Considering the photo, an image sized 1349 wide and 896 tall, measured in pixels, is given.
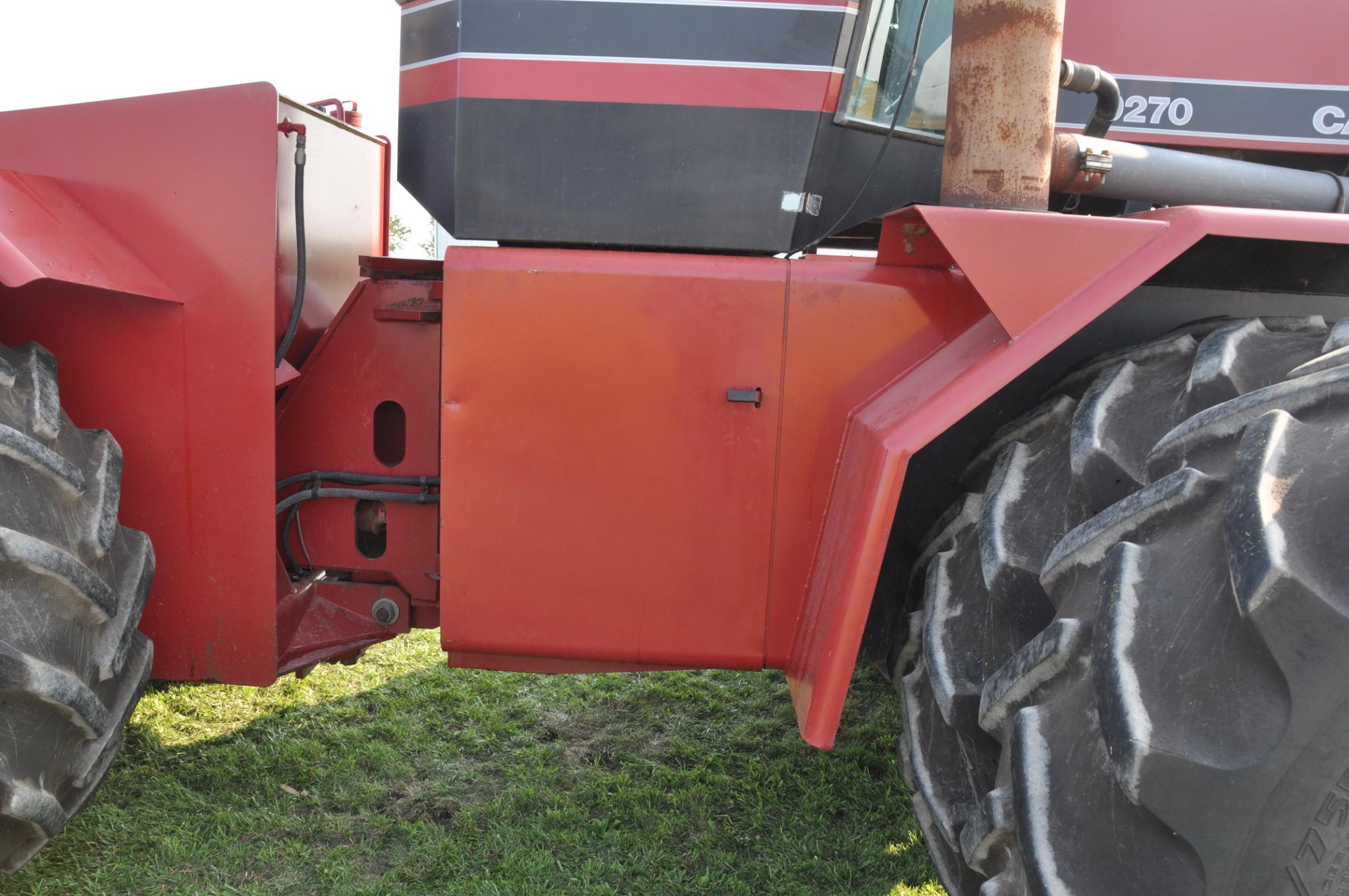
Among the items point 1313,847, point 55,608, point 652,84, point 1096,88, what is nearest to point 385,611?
point 55,608

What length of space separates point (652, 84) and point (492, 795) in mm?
1922

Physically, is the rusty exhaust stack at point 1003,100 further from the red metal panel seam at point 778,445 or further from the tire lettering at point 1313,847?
the tire lettering at point 1313,847

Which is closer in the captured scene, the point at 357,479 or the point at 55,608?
the point at 55,608

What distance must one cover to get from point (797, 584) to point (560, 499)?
50cm

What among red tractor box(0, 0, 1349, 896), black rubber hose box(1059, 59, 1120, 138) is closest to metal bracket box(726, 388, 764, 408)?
red tractor box(0, 0, 1349, 896)

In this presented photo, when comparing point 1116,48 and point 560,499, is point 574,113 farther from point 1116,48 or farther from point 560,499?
point 1116,48

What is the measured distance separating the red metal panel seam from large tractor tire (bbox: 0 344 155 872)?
1210 mm

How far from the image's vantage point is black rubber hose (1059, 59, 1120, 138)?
2035 millimetres

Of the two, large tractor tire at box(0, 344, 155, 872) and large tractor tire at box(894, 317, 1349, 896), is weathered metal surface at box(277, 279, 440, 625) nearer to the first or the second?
large tractor tire at box(0, 344, 155, 872)

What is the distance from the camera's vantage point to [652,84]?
1.97 meters

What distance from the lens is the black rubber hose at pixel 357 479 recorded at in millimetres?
2244

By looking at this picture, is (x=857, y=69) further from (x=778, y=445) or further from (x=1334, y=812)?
(x=1334, y=812)

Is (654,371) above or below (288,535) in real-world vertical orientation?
above

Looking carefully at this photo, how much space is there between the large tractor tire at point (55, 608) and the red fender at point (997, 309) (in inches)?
50.0
